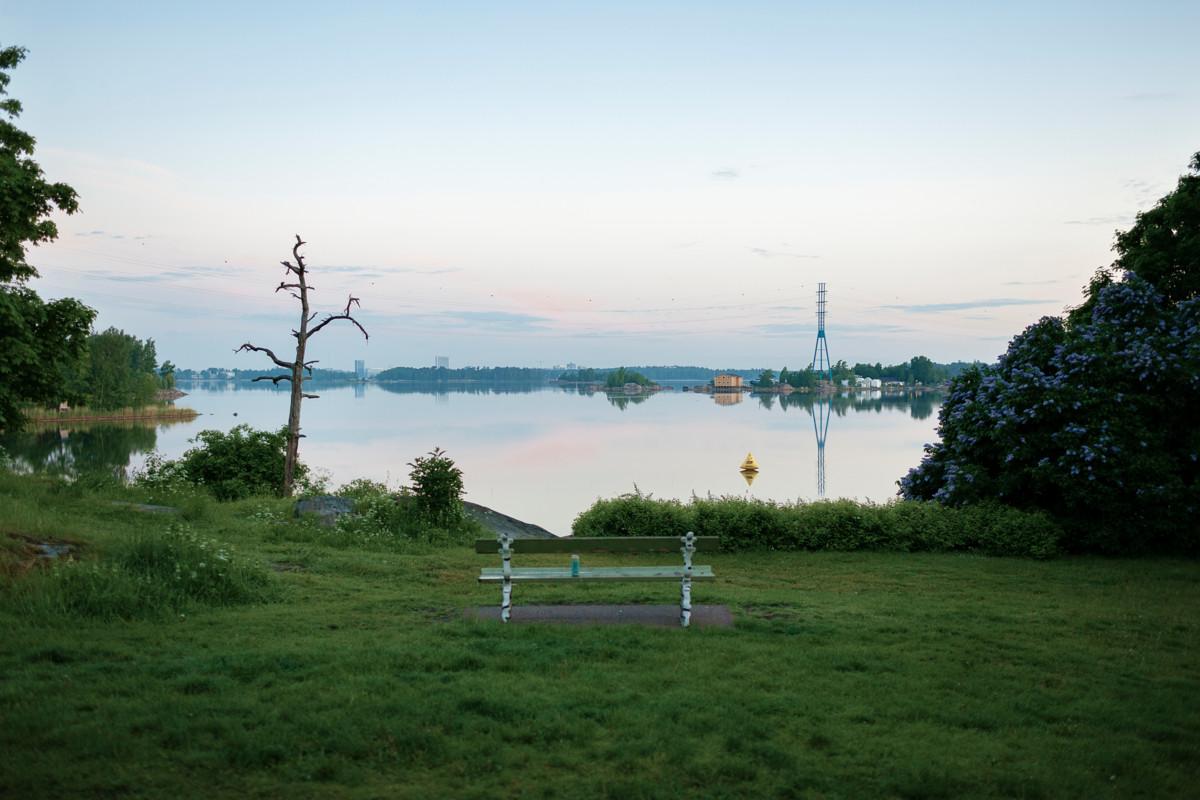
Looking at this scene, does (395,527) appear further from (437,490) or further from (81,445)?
(81,445)

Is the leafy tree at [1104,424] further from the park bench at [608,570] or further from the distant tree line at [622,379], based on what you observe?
the distant tree line at [622,379]

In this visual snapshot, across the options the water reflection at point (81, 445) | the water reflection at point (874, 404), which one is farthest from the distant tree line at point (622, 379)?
the water reflection at point (81, 445)

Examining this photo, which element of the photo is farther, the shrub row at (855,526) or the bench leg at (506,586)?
the shrub row at (855,526)

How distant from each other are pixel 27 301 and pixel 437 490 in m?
8.91

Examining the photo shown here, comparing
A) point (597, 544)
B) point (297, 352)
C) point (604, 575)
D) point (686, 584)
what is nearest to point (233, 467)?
point (297, 352)

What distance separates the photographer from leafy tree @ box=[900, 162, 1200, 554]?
467 inches

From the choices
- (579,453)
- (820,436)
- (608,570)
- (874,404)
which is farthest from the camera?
(874,404)

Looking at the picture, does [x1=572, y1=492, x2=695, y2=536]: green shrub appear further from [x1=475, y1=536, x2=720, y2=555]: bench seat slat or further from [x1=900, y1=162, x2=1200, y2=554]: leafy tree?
[x1=475, y1=536, x2=720, y2=555]: bench seat slat

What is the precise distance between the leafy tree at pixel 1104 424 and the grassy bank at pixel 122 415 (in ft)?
222

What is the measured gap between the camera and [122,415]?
81.0m

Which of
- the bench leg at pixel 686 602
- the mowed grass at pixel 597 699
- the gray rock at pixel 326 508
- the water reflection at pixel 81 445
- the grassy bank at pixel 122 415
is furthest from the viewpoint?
the grassy bank at pixel 122 415

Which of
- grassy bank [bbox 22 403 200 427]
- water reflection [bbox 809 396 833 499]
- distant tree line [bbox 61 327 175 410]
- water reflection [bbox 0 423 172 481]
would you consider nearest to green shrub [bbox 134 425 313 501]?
water reflection [bbox 0 423 172 481]

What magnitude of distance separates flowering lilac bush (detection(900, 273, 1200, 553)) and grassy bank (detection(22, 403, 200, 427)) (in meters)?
67.8

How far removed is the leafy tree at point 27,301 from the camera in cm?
1538
